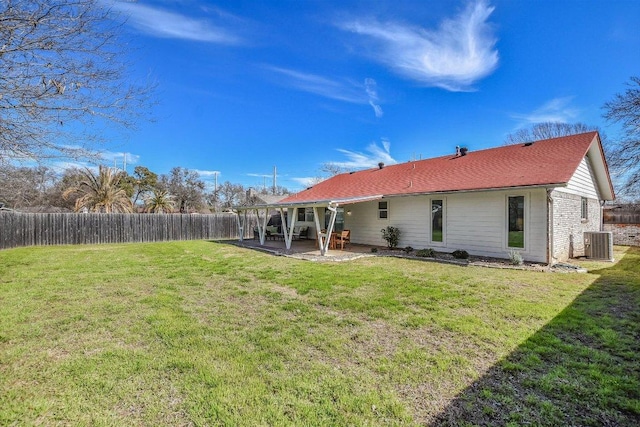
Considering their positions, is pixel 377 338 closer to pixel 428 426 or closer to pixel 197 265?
pixel 428 426

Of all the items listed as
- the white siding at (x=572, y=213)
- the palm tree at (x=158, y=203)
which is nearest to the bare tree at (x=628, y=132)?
the white siding at (x=572, y=213)

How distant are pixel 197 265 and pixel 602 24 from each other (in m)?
15.2

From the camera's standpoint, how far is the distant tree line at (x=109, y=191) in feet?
20.2

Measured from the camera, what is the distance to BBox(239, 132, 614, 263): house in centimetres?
943

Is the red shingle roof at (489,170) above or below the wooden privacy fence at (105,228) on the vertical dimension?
above

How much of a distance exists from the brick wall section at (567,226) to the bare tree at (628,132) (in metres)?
4.29

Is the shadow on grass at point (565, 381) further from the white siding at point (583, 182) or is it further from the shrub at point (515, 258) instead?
the white siding at point (583, 182)

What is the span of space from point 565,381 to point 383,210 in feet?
36.3

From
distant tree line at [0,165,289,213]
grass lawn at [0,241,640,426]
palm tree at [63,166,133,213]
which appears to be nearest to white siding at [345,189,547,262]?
grass lawn at [0,241,640,426]

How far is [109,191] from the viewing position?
21719 millimetres

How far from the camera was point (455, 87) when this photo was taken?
52.0 feet

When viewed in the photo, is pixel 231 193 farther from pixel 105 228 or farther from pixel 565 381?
pixel 565 381

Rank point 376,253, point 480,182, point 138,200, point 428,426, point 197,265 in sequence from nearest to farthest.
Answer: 1. point 428,426
2. point 197,265
3. point 480,182
4. point 376,253
5. point 138,200

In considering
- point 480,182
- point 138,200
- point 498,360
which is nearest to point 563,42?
point 480,182
